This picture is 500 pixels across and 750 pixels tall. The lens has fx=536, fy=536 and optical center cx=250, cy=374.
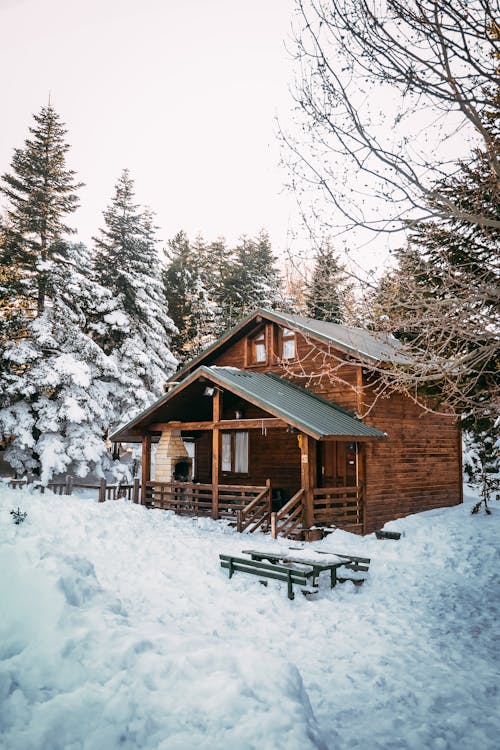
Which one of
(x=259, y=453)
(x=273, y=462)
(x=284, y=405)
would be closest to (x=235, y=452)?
(x=259, y=453)

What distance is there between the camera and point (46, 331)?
24938mm

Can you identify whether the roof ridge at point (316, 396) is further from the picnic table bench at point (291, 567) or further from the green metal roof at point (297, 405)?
the picnic table bench at point (291, 567)

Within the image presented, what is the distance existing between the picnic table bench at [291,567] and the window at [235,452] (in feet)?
30.3

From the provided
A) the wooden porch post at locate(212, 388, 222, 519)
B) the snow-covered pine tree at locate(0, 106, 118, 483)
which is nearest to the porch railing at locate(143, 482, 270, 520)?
the wooden porch post at locate(212, 388, 222, 519)

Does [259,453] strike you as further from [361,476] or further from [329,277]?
[329,277]

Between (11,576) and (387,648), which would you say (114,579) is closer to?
(11,576)

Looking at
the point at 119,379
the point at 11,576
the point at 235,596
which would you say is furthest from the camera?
the point at 119,379

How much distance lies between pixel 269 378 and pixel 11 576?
13498 millimetres

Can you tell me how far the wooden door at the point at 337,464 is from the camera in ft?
57.8

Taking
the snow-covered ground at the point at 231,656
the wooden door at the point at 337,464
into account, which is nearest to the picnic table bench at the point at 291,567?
the snow-covered ground at the point at 231,656

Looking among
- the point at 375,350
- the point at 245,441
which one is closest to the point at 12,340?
the point at 245,441

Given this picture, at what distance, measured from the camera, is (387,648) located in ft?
24.1

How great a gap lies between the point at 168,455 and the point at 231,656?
1445cm

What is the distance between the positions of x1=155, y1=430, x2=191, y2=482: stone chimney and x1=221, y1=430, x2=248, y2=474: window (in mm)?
1698
